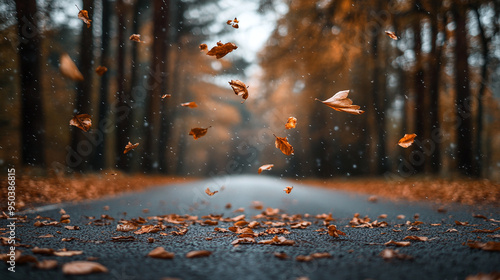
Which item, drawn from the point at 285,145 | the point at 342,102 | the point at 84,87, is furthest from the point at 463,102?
the point at 84,87

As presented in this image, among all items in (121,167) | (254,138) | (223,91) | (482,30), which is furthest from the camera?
(254,138)

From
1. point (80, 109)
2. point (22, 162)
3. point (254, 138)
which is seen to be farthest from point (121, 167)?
point (254, 138)

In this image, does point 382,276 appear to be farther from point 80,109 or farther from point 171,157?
point 171,157

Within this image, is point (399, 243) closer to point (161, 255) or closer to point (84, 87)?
point (161, 255)

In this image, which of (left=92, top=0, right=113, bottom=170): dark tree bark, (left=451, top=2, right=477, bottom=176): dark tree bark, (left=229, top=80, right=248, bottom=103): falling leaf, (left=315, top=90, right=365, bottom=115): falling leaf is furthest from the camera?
(left=92, top=0, right=113, bottom=170): dark tree bark

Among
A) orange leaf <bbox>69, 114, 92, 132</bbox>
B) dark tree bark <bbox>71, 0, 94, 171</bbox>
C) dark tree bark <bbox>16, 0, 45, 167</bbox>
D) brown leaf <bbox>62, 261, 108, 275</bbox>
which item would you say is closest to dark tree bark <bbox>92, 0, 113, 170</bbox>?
dark tree bark <bbox>71, 0, 94, 171</bbox>

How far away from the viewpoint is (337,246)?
8.20 ft

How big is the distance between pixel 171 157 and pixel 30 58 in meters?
15.7

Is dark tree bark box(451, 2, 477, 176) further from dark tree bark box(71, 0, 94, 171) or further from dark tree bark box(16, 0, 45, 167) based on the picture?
dark tree bark box(16, 0, 45, 167)

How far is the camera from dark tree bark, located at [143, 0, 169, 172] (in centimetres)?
1518

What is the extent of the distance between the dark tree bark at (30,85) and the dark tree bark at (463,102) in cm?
1187

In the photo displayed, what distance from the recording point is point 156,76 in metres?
15.9

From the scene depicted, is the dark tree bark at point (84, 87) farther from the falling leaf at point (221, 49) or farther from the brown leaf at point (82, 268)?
the brown leaf at point (82, 268)

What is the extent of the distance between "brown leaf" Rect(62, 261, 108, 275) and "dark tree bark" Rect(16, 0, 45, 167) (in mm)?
8588
